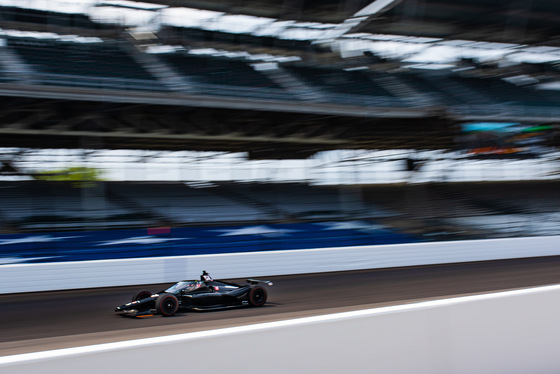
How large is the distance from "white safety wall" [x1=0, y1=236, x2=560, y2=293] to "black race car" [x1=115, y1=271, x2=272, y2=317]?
3.48 m

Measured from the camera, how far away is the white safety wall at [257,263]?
1079 cm

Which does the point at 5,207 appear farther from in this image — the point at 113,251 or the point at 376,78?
the point at 376,78

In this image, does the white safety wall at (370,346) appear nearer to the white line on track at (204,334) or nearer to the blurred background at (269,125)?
the white line on track at (204,334)

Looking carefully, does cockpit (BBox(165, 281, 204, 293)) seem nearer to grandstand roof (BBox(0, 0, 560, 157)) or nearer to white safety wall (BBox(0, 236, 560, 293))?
white safety wall (BBox(0, 236, 560, 293))

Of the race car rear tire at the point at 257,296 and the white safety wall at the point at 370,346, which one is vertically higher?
the white safety wall at the point at 370,346

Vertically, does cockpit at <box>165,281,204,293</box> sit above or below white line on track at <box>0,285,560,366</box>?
below

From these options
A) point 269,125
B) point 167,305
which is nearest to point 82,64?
point 269,125

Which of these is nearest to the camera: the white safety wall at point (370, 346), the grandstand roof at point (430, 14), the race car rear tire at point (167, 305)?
the white safety wall at point (370, 346)

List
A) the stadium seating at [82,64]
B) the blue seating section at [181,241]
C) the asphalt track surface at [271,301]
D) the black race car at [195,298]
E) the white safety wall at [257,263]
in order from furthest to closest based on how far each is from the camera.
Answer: the stadium seating at [82,64]
the blue seating section at [181,241]
the white safety wall at [257,263]
the black race car at [195,298]
the asphalt track surface at [271,301]

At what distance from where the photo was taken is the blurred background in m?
14.8

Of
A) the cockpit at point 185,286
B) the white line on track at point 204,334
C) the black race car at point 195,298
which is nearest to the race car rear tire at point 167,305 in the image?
the black race car at point 195,298

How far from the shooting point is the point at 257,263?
12445 mm

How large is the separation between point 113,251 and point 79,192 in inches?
223

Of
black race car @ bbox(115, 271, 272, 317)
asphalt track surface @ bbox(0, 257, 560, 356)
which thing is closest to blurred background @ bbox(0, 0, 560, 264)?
asphalt track surface @ bbox(0, 257, 560, 356)
